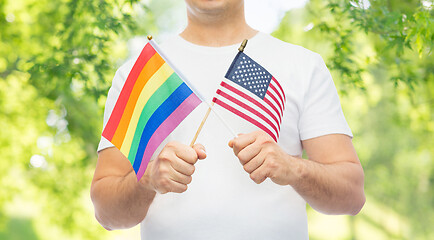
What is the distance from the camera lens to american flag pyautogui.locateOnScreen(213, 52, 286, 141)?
223 cm

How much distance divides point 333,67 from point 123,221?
356cm

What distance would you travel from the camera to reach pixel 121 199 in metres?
2.28

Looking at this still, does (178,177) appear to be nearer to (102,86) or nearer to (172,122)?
(172,122)

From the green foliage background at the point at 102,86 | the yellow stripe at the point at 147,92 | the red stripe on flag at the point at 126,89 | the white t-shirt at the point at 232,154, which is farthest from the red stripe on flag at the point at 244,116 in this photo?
the green foliage background at the point at 102,86

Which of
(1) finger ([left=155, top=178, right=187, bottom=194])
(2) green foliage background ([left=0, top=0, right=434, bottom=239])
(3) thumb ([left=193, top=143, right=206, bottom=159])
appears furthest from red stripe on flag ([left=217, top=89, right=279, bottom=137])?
(2) green foliage background ([left=0, top=0, right=434, bottom=239])

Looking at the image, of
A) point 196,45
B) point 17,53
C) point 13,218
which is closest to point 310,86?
point 196,45

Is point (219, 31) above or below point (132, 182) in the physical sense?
above

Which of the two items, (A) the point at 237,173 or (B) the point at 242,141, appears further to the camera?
(A) the point at 237,173

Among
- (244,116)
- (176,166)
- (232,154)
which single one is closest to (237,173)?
(232,154)

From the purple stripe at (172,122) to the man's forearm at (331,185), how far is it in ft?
1.53

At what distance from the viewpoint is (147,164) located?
7.08ft

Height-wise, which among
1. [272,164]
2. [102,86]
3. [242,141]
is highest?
[102,86]

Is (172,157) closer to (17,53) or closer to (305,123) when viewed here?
(305,123)

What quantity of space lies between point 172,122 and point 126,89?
25cm
